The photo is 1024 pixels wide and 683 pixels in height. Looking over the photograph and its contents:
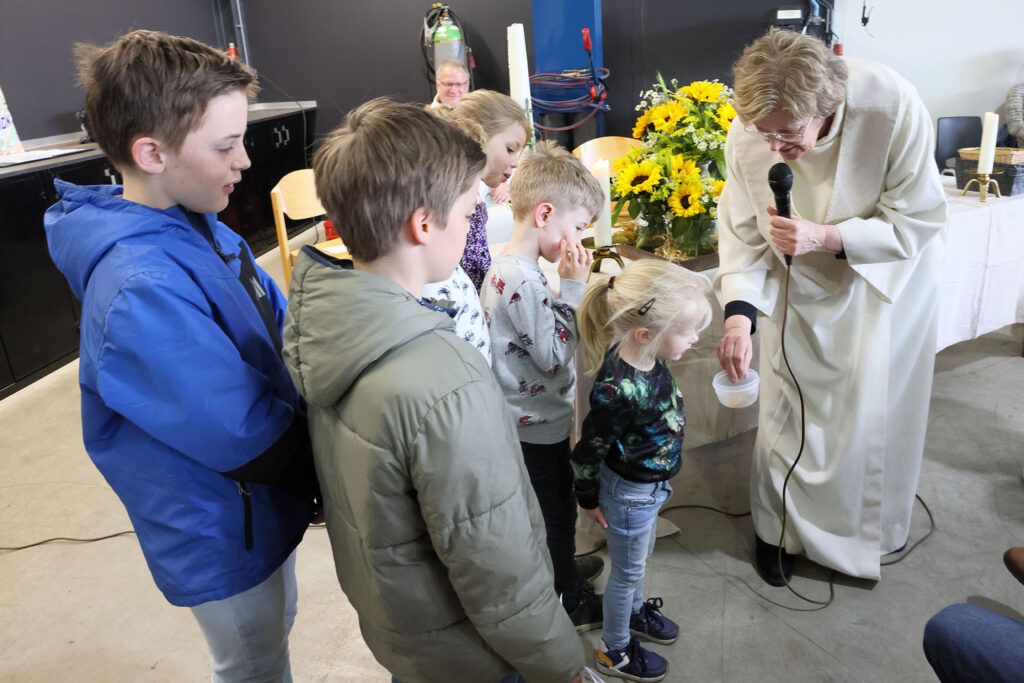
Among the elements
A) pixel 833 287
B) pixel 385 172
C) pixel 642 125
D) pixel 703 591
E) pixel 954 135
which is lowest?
pixel 703 591

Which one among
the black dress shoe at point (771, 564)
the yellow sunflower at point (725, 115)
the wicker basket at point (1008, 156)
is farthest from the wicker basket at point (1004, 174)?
the black dress shoe at point (771, 564)

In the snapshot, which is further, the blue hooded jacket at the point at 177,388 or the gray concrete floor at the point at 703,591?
the gray concrete floor at the point at 703,591

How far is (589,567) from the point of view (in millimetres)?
1990

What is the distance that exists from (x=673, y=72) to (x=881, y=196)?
4386 millimetres

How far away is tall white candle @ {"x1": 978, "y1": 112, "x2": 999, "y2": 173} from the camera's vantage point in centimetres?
226

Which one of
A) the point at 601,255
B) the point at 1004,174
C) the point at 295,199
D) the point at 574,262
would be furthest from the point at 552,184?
the point at 295,199

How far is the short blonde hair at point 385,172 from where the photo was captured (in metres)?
0.90

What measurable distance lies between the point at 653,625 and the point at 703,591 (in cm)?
24

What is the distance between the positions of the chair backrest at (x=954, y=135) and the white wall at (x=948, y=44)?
1.82 feet

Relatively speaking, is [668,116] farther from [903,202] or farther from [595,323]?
[595,323]

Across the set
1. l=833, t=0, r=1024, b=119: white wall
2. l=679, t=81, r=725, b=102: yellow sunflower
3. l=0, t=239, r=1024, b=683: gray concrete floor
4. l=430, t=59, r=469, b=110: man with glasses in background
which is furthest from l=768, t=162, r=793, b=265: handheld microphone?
l=833, t=0, r=1024, b=119: white wall

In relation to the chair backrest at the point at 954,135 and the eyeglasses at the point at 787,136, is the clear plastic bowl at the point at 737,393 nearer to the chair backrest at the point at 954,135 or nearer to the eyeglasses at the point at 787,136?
the eyeglasses at the point at 787,136

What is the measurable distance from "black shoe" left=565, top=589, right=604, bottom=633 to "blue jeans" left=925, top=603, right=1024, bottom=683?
0.81 meters

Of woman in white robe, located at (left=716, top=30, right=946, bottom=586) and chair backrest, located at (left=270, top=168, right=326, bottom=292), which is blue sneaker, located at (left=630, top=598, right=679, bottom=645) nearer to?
woman in white robe, located at (left=716, top=30, right=946, bottom=586)
